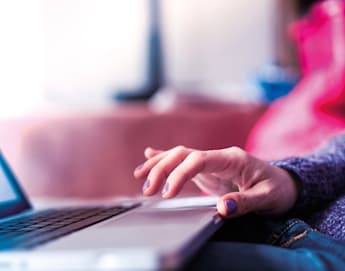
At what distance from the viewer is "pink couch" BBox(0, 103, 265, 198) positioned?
1.43 metres

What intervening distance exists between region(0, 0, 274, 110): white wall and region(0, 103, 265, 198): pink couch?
155 cm

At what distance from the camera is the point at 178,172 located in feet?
1.82

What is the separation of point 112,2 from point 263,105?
1628 millimetres

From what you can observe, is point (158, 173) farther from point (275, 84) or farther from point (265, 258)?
point (275, 84)

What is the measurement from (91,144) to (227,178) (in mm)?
839

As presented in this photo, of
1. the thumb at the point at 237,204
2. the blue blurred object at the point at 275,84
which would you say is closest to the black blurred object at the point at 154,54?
the blue blurred object at the point at 275,84

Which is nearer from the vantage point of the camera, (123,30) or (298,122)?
(298,122)

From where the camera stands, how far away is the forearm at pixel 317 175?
2.28 feet

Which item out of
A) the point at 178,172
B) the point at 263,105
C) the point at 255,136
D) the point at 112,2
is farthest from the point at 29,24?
the point at 178,172

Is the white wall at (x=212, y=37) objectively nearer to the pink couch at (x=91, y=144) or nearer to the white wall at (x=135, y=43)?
the white wall at (x=135, y=43)

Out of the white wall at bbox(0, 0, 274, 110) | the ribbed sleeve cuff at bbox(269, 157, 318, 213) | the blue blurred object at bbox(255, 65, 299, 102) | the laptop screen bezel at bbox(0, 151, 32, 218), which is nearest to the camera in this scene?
the ribbed sleeve cuff at bbox(269, 157, 318, 213)

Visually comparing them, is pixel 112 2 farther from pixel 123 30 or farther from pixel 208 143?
pixel 208 143

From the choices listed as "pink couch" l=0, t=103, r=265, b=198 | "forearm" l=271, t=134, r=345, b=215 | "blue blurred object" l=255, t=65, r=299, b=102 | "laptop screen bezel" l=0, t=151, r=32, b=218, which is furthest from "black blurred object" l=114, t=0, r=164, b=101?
"forearm" l=271, t=134, r=345, b=215

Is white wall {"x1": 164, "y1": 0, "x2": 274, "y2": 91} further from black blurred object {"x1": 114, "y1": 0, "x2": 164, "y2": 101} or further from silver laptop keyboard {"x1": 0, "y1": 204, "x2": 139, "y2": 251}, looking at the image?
silver laptop keyboard {"x1": 0, "y1": 204, "x2": 139, "y2": 251}
